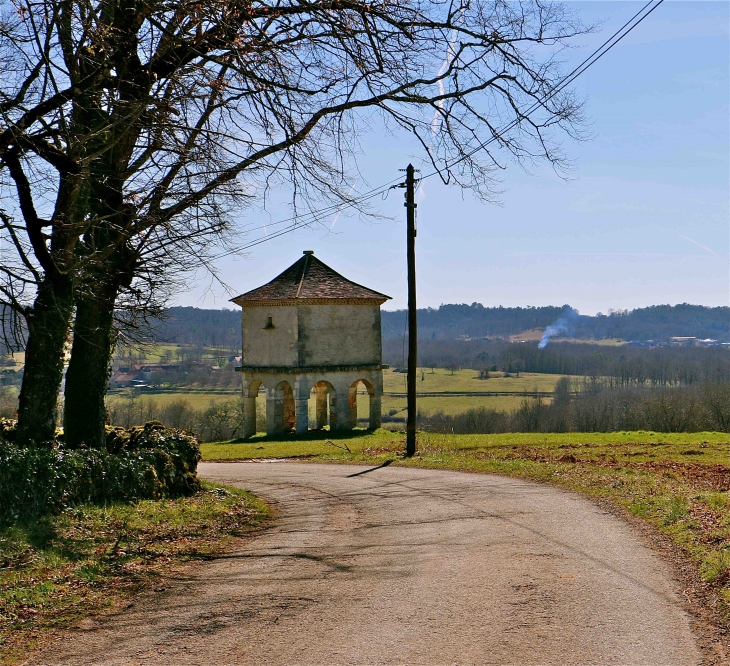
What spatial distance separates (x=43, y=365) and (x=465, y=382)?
96132 millimetres

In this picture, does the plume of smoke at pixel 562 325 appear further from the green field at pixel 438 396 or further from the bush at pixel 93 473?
the bush at pixel 93 473

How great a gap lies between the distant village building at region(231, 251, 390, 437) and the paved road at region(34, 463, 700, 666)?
2538 centimetres

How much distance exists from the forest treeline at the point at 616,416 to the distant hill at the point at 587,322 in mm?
77196

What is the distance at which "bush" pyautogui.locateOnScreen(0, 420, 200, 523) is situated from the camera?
34.8 feet

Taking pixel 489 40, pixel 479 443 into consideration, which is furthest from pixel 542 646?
pixel 479 443

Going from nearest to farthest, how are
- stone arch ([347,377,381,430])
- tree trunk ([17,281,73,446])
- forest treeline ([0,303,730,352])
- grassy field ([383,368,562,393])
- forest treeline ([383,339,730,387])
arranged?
tree trunk ([17,281,73,446]) → stone arch ([347,377,381,430]) → grassy field ([383,368,562,393]) → forest treeline ([383,339,730,387]) → forest treeline ([0,303,730,352])

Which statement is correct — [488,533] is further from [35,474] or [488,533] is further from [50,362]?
[50,362]

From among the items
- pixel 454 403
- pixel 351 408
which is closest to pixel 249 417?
pixel 351 408

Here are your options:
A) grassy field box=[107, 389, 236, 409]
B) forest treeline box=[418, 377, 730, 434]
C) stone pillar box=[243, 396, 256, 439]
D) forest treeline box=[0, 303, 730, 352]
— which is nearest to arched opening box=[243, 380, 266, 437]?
stone pillar box=[243, 396, 256, 439]

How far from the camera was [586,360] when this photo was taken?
125m

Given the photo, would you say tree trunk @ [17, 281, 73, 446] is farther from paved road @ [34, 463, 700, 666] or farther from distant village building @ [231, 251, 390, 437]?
distant village building @ [231, 251, 390, 437]

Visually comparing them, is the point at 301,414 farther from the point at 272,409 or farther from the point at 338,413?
the point at 338,413

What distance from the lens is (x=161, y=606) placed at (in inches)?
296

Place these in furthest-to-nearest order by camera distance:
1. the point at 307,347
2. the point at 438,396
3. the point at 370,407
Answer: the point at 438,396 → the point at 370,407 → the point at 307,347
